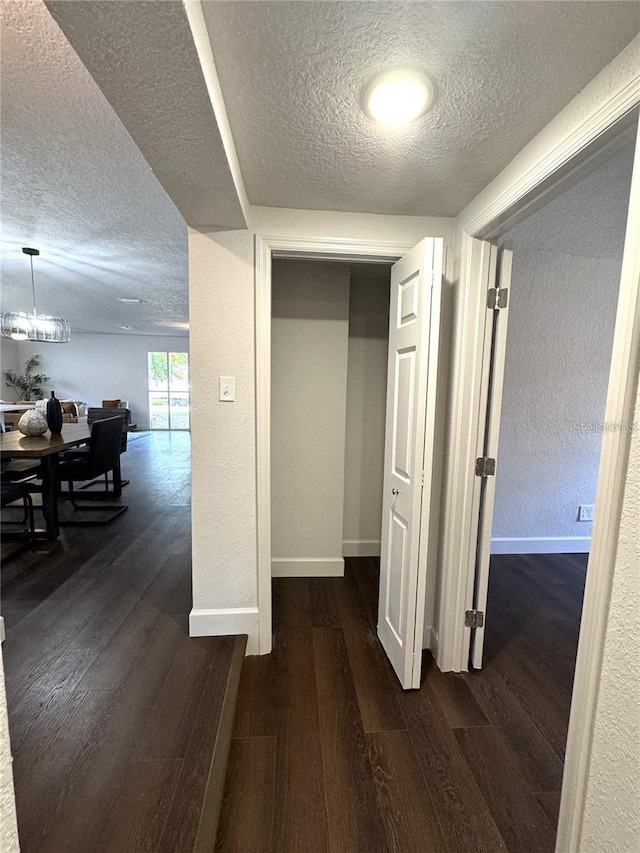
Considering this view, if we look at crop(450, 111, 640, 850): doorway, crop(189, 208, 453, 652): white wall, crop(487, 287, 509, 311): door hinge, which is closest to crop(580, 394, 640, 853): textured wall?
crop(450, 111, 640, 850): doorway

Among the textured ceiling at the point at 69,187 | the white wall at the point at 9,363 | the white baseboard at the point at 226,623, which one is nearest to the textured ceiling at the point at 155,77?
the textured ceiling at the point at 69,187

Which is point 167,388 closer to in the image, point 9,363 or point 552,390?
point 9,363

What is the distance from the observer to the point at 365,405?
298 cm

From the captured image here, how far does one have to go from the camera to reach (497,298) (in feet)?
5.57

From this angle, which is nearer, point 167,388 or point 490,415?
point 490,415

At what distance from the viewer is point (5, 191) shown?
2172 millimetres

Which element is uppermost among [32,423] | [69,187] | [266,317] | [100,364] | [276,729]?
[69,187]

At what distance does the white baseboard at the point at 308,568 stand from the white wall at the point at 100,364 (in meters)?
8.20

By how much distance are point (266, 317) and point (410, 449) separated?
91cm

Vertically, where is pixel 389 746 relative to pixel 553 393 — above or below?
below

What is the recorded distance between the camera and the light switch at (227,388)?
178cm

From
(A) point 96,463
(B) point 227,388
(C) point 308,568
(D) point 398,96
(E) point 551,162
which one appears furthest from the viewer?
(A) point 96,463

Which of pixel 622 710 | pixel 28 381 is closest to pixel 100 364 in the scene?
pixel 28 381

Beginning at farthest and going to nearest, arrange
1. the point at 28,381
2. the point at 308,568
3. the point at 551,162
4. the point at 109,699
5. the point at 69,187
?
the point at 28,381, the point at 308,568, the point at 69,187, the point at 109,699, the point at 551,162
